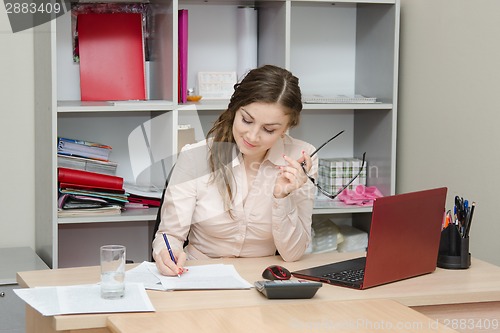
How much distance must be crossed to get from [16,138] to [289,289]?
5.93 ft

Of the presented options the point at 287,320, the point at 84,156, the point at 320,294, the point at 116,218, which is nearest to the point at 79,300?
the point at 287,320

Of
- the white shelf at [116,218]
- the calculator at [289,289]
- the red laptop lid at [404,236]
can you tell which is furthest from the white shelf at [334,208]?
the calculator at [289,289]

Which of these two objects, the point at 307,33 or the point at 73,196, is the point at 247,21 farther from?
the point at 73,196

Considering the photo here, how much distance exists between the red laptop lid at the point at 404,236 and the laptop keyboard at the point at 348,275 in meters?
0.06

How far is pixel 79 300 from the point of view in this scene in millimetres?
1793

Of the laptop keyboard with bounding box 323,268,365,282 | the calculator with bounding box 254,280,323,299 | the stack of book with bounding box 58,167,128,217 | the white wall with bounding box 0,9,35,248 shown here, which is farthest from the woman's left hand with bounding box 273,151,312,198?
the white wall with bounding box 0,9,35,248

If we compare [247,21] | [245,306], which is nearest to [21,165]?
[247,21]

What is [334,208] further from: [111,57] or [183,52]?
[111,57]

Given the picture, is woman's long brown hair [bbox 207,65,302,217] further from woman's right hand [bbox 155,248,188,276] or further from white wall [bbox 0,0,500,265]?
white wall [bbox 0,0,500,265]

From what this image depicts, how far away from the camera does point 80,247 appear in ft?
11.1

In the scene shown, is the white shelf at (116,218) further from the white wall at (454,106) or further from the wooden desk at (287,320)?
the wooden desk at (287,320)

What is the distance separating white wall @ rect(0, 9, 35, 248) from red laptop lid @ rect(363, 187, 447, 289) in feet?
5.94

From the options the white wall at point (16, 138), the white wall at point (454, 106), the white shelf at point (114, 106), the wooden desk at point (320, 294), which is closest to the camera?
the wooden desk at point (320, 294)

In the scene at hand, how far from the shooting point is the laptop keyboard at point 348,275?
2.05 meters
